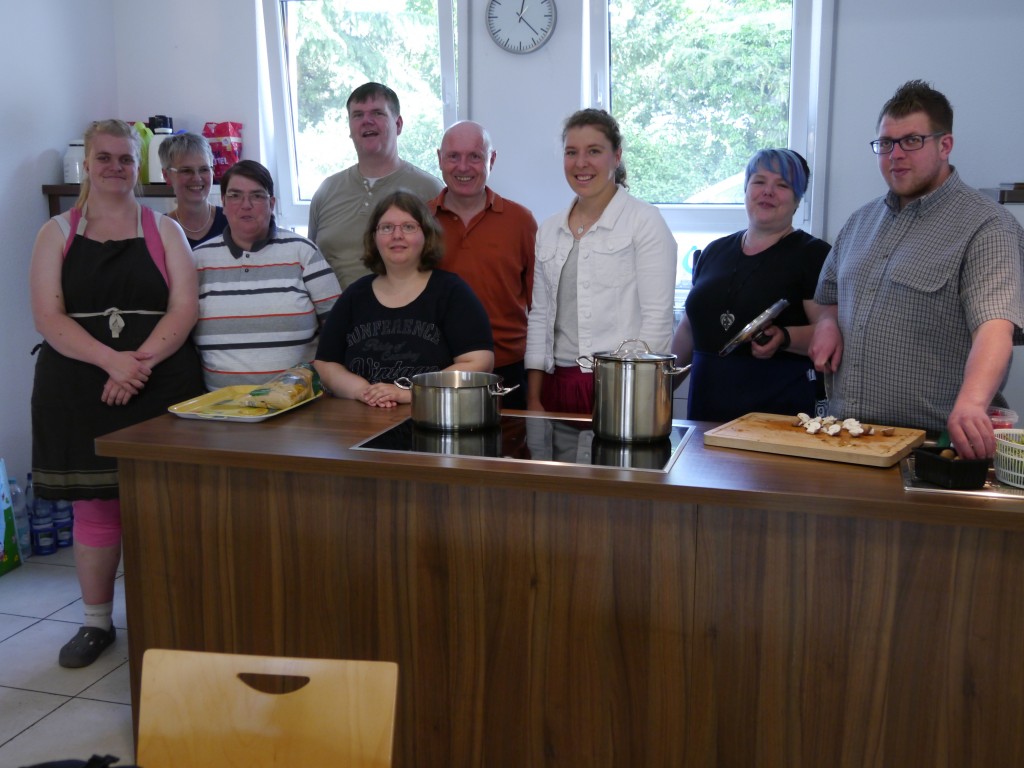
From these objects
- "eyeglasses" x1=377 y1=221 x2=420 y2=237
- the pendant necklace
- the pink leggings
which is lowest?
the pink leggings

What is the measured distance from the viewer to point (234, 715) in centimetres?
114

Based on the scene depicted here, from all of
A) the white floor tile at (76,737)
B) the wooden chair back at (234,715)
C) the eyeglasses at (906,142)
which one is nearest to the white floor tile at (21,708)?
the white floor tile at (76,737)

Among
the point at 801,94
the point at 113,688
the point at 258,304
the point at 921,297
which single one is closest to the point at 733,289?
the point at 921,297

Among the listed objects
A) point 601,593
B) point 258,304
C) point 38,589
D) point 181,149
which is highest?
point 181,149

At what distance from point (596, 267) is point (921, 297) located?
83 cm

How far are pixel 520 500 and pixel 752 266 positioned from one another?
122cm

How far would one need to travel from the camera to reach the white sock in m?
2.78

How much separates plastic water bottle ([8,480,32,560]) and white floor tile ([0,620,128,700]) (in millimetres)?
725

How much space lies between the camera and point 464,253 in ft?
9.32

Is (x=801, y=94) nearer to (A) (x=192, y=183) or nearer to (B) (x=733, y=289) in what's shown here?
(B) (x=733, y=289)

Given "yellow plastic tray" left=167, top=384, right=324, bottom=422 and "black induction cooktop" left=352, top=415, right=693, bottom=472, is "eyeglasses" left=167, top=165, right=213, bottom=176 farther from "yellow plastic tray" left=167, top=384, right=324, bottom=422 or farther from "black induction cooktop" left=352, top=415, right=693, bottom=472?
"black induction cooktop" left=352, top=415, right=693, bottom=472

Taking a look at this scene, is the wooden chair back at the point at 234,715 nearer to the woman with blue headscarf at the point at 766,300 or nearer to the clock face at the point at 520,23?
the woman with blue headscarf at the point at 766,300

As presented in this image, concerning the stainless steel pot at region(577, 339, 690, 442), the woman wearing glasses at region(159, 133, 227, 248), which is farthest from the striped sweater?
the stainless steel pot at region(577, 339, 690, 442)

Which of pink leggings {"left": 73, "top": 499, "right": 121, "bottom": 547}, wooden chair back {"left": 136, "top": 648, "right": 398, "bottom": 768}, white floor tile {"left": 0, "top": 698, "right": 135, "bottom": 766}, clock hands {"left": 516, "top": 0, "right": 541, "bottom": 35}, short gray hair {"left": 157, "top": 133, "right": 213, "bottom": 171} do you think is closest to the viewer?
wooden chair back {"left": 136, "top": 648, "right": 398, "bottom": 768}
